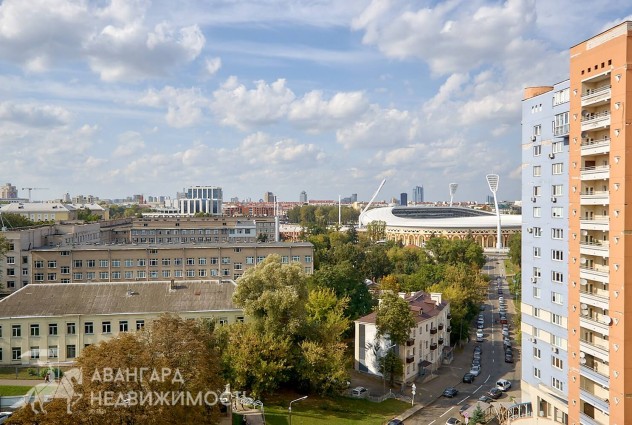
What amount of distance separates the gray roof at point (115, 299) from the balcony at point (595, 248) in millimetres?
23438

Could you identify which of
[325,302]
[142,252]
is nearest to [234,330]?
[325,302]

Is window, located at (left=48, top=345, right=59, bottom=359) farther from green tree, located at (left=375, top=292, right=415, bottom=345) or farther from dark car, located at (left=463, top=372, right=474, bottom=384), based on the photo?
dark car, located at (left=463, top=372, right=474, bottom=384)

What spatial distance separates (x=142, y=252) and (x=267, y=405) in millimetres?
30524

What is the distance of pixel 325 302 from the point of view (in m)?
42.5

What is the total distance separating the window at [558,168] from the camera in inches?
1059

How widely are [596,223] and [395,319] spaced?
623 inches

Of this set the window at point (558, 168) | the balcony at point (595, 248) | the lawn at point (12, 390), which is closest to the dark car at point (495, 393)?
the balcony at point (595, 248)

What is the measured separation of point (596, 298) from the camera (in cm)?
2384

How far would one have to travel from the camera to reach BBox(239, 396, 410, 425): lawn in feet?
100.0

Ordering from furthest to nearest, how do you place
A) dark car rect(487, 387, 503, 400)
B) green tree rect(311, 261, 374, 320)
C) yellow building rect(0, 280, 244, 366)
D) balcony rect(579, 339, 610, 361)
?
green tree rect(311, 261, 374, 320)
dark car rect(487, 387, 503, 400)
yellow building rect(0, 280, 244, 366)
balcony rect(579, 339, 610, 361)

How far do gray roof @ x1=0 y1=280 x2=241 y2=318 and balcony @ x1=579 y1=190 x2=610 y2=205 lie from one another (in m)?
24.1

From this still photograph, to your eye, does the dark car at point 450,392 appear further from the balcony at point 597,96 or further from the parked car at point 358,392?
the balcony at point 597,96

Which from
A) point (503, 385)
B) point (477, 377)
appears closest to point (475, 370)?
point (477, 377)

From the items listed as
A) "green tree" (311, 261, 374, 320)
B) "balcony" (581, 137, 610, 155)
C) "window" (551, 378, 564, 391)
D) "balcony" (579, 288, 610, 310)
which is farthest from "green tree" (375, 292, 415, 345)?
"balcony" (581, 137, 610, 155)
